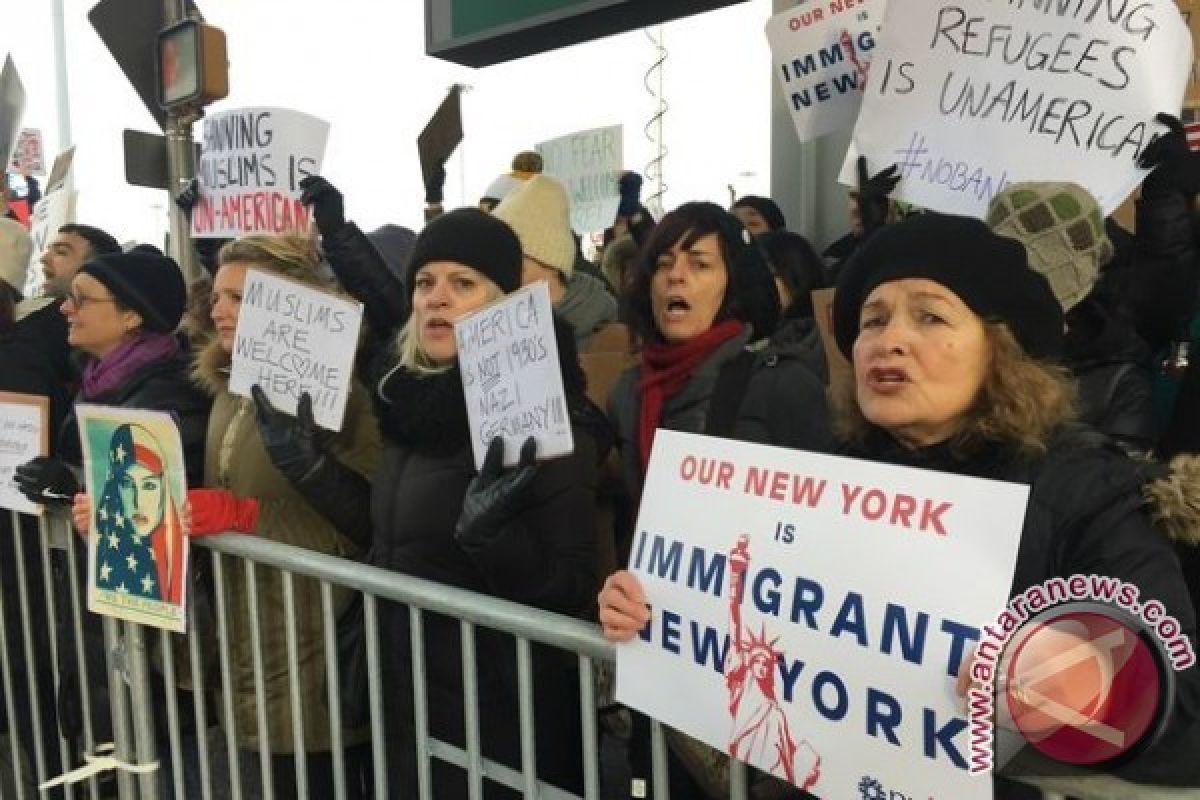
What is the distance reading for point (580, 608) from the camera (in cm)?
235

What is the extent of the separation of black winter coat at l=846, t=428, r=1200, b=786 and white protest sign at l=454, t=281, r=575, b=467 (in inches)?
30.0

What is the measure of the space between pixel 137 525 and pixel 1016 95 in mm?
2544

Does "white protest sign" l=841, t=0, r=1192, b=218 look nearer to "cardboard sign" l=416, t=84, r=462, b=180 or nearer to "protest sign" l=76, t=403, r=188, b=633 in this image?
"cardboard sign" l=416, t=84, r=462, b=180

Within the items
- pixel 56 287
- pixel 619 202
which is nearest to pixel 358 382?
pixel 56 287

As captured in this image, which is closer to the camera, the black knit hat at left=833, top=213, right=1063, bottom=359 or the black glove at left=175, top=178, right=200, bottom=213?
the black knit hat at left=833, top=213, right=1063, bottom=359

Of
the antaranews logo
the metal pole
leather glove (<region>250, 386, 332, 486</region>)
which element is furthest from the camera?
the metal pole

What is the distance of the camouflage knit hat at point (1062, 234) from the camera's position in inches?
86.6

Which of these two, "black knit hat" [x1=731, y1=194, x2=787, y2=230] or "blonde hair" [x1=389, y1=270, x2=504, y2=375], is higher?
"black knit hat" [x1=731, y1=194, x2=787, y2=230]

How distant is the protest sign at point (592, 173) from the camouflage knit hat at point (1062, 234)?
134 inches

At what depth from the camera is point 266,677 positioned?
99.5 inches

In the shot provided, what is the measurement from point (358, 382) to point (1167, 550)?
214 centimetres

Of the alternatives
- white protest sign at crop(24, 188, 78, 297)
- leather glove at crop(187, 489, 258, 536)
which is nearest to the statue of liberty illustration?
leather glove at crop(187, 489, 258, 536)

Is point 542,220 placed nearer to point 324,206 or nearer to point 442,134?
point 324,206

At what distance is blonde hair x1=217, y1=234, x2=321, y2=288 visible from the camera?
9.44ft
